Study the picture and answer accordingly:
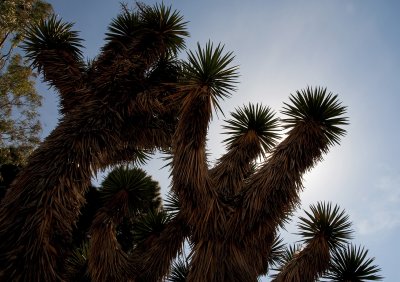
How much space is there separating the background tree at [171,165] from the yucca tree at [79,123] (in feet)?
0.06

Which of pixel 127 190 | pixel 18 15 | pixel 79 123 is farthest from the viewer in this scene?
pixel 18 15

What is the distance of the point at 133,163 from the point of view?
30.9ft

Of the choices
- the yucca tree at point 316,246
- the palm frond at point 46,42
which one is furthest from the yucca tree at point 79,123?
the yucca tree at point 316,246

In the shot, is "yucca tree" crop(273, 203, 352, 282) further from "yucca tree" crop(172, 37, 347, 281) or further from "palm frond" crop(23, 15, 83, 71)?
"palm frond" crop(23, 15, 83, 71)

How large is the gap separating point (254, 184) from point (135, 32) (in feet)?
12.2

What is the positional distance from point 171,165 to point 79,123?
1.54 m

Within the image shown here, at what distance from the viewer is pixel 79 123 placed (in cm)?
671

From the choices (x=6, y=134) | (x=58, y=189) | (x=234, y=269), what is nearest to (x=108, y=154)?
(x=58, y=189)

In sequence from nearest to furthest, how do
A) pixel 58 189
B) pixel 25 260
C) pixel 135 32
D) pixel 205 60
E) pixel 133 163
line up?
pixel 25 260
pixel 58 189
pixel 205 60
pixel 135 32
pixel 133 163

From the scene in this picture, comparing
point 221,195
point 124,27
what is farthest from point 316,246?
point 124,27

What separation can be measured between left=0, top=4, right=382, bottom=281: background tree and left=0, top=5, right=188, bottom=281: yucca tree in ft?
0.06

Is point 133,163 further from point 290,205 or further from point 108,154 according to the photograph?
point 290,205

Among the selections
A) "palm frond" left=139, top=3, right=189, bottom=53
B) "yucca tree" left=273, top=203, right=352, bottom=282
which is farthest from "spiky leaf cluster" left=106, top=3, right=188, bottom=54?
"yucca tree" left=273, top=203, right=352, bottom=282

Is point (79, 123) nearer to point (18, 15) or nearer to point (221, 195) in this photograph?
point (221, 195)
